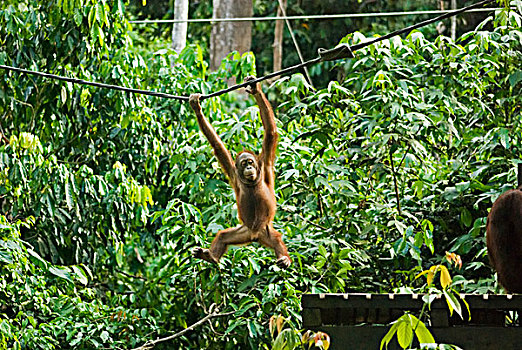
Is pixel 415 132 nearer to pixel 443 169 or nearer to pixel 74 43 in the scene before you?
pixel 443 169

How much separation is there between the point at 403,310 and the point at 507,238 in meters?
0.76

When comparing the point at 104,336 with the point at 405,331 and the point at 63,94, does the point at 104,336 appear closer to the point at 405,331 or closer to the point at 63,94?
the point at 63,94

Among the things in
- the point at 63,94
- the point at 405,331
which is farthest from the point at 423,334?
the point at 63,94

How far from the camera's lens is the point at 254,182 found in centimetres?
331

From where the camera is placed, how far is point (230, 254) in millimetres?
4734

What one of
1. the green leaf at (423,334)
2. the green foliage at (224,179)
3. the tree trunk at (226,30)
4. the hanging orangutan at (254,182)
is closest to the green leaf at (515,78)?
the green foliage at (224,179)

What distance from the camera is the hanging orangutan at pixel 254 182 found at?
3266 millimetres

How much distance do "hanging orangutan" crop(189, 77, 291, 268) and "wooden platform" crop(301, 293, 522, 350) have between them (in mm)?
493

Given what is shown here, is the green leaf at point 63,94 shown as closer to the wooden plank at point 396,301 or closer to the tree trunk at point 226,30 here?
the wooden plank at point 396,301

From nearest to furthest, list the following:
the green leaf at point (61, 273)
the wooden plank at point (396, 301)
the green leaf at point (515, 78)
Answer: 1. the wooden plank at point (396, 301)
2. the green leaf at point (515, 78)
3. the green leaf at point (61, 273)

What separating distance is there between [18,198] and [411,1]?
8363 mm

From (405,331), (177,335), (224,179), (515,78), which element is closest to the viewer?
(405,331)

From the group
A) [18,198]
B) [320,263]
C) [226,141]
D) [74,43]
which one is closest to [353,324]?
[320,263]

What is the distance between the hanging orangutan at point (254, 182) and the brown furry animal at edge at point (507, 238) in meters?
0.92
